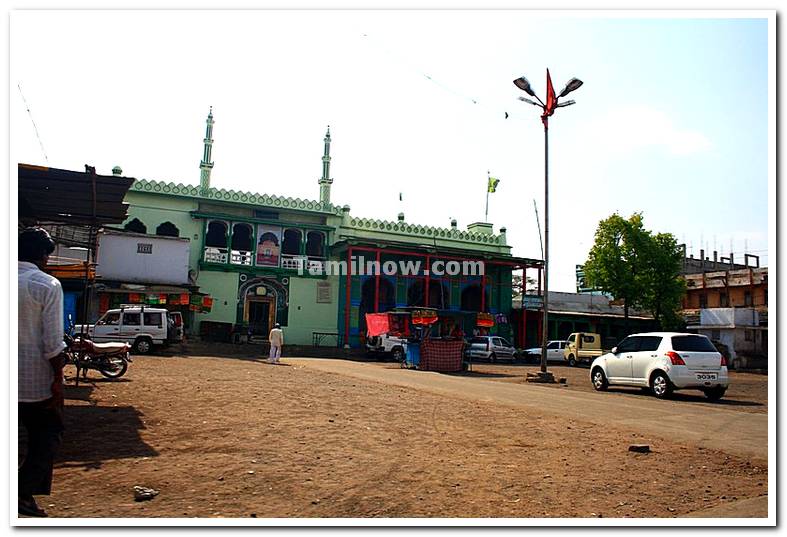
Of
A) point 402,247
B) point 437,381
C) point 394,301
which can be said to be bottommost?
point 437,381

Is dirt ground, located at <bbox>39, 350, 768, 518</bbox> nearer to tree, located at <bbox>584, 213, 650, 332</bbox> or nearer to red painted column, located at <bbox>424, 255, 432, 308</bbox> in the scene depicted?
red painted column, located at <bbox>424, 255, 432, 308</bbox>

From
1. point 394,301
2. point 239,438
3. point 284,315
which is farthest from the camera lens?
point 394,301

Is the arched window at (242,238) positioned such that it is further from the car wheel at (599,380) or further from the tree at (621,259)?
the car wheel at (599,380)

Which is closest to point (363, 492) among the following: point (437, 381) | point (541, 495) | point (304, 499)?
point (304, 499)

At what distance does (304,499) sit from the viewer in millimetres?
4770

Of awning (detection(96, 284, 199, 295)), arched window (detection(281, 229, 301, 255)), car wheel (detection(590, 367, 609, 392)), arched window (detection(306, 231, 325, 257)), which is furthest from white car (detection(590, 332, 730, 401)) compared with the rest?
arched window (detection(281, 229, 301, 255))

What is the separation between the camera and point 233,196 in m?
34.4

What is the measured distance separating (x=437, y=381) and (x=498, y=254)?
22651 mm

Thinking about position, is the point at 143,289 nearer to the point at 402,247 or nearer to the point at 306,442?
the point at 402,247

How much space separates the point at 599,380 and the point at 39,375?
1456 cm

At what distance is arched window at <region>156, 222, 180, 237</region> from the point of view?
108 feet

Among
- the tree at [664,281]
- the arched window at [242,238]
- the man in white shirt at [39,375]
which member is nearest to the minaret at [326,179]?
the arched window at [242,238]

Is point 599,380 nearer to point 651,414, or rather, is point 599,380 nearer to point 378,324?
point 651,414
